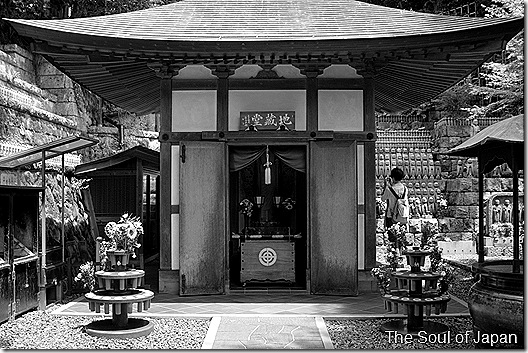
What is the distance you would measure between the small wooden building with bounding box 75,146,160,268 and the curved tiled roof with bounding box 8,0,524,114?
1.72 m

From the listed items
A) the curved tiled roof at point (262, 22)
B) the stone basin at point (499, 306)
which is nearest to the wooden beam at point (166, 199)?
the curved tiled roof at point (262, 22)

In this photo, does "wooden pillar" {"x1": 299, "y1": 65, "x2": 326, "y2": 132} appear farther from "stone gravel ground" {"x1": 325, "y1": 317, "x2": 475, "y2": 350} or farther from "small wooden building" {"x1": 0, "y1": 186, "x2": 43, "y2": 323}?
"small wooden building" {"x1": 0, "y1": 186, "x2": 43, "y2": 323}

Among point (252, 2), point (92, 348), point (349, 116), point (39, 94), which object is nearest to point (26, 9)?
point (39, 94)

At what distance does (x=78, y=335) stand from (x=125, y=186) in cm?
665

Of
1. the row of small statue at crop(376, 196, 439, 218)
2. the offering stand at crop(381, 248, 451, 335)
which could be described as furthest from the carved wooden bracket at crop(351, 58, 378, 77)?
the row of small statue at crop(376, 196, 439, 218)

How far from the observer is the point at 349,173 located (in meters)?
9.20

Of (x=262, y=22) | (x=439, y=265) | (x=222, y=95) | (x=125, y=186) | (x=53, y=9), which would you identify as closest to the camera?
(x=439, y=265)

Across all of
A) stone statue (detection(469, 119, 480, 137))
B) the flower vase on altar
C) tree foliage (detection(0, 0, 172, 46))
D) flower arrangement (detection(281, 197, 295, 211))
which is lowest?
the flower vase on altar

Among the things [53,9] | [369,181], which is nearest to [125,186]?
[369,181]

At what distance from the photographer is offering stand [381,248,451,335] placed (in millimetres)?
6535

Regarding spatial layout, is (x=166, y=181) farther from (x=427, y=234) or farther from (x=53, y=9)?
(x=53, y=9)

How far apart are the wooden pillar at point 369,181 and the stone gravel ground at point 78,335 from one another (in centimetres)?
319

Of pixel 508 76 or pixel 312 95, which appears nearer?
pixel 312 95

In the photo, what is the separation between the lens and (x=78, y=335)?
6.70 metres
